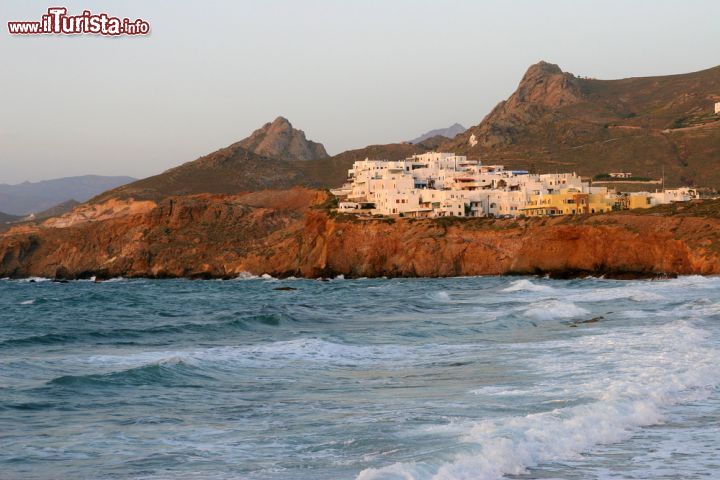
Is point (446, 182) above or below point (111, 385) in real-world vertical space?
above

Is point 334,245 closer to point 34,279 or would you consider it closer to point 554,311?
point 34,279

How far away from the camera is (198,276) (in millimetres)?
95000

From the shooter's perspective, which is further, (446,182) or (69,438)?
(446,182)

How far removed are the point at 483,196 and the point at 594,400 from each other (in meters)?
70.4

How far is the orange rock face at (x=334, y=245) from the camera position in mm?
63000

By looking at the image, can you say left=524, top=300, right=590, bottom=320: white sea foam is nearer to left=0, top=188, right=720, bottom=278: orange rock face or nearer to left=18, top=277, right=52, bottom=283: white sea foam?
left=0, top=188, right=720, bottom=278: orange rock face

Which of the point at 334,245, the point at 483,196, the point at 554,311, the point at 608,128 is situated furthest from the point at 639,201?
the point at 608,128

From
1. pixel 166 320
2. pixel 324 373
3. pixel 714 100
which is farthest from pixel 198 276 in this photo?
pixel 714 100

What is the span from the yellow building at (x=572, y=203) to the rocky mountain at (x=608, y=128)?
101 ft

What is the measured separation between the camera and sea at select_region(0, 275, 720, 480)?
12.9 m

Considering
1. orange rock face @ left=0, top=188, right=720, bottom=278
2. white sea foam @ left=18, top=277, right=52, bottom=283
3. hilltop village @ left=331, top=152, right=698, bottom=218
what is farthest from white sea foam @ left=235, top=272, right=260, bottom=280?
white sea foam @ left=18, top=277, right=52, bottom=283

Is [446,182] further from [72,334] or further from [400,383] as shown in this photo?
[400,383]

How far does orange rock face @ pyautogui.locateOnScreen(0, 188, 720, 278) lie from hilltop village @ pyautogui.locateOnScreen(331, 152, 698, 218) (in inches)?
213

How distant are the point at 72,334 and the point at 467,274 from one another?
146 ft
